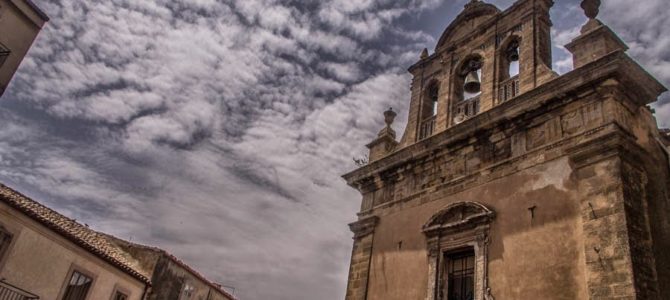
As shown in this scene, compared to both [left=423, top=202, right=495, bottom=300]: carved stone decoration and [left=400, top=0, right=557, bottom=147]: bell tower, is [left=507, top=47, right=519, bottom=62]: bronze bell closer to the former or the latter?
[left=400, top=0, right=557, bottom=147]: bell tower

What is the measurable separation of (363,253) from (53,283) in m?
9.15

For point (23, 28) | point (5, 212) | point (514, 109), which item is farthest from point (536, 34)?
point (5, 212)

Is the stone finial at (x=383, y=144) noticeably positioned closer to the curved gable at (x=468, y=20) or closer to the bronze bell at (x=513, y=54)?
the curved gable at (x=468, y=20)

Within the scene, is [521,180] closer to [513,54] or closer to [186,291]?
[513,54]

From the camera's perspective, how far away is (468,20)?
11.8 m

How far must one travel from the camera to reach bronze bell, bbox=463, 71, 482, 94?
10.7 meters

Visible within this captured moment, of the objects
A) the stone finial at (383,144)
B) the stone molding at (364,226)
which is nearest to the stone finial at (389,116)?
the stone finial at (383,144)

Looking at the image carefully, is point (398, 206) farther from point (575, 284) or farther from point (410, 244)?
point (575, 284)

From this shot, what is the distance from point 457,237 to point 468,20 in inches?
212

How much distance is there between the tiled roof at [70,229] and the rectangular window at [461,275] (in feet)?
34.4

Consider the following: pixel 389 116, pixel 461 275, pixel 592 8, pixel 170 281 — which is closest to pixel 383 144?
pixel 389 116

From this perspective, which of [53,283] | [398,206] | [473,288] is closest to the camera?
[473,288]

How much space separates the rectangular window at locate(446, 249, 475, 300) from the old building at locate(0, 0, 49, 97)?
8.50 metres

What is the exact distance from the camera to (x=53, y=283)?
46.6 feet
